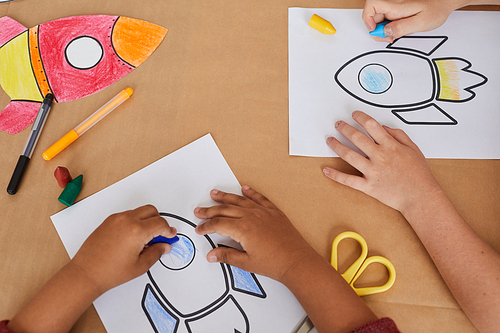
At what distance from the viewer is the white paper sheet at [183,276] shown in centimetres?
51

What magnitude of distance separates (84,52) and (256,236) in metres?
0.48

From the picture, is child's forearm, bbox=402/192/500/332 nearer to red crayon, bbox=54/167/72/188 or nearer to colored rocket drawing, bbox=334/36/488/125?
colored rocket drawing, bbox=334/36/488/125

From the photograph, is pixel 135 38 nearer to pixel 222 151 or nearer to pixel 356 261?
pixel 222 151

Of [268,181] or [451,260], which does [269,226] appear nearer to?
[268,181]

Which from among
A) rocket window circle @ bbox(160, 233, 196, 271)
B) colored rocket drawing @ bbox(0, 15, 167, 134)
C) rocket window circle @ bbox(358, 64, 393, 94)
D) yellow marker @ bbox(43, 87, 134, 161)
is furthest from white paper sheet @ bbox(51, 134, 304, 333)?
rocket window circle @ bbox(358, 64, 393, 94)

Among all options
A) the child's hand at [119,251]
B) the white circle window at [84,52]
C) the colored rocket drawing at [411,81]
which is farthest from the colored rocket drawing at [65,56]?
the colored rocket drawing at [411,81]

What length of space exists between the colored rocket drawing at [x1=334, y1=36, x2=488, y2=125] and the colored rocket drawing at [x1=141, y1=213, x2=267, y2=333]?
39 cm

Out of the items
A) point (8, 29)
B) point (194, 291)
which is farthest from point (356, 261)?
point (8, 29)

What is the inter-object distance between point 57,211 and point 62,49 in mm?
315

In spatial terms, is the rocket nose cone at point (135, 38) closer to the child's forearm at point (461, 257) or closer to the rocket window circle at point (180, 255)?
the rocket window circle at point (180, 255)

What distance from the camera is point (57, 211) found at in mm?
563

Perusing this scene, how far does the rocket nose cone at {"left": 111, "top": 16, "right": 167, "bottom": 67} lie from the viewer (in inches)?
Answer: 25.6

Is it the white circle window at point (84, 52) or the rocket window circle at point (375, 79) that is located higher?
the white circle window at point (84, 52)

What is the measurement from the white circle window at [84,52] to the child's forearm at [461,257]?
628 millimetres
